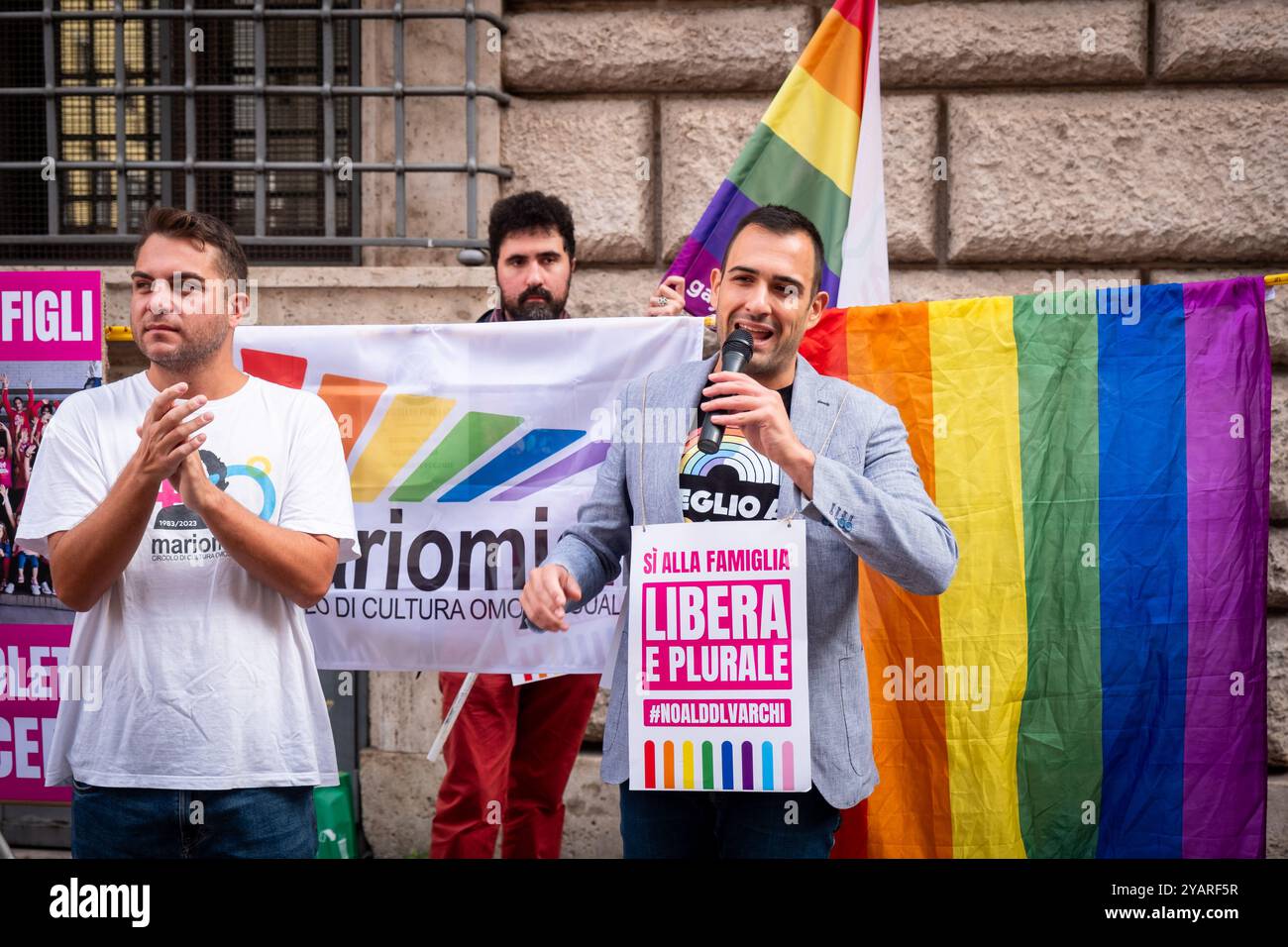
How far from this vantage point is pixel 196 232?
2727 mm

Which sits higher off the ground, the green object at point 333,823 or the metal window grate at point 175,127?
the metal window grate at point 175,127

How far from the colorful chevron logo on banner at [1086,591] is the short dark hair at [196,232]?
6.31ft

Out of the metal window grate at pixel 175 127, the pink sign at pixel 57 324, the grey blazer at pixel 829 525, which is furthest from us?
the metal window grate at pixel 175 127

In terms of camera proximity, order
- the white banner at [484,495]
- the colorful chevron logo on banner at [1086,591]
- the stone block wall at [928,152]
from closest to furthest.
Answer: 1. the colorful chevron logo on banner at [1086,591]
2. the white banner at [484,495]
3. the stone block wall at [928,152]

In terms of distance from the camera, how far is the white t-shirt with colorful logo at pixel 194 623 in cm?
253

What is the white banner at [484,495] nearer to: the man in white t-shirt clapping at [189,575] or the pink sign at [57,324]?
the man in white t-shirt clapping at [189,575]

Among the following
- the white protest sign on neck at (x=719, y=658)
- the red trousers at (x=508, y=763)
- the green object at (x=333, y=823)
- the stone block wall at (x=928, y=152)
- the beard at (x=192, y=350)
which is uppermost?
the stone block wall at (x=928, y=152)

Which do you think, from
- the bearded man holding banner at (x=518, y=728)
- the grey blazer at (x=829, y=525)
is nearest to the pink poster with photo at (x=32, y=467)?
the bearded man holding banner at (x=518, y=728)

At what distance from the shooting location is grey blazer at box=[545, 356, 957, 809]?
7.64ft

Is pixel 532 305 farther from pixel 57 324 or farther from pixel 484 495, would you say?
pixel 57 324

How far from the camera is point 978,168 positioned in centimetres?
496

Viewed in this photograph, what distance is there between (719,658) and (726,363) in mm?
643

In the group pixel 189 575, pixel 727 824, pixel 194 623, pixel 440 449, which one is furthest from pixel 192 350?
pixel 727 824
